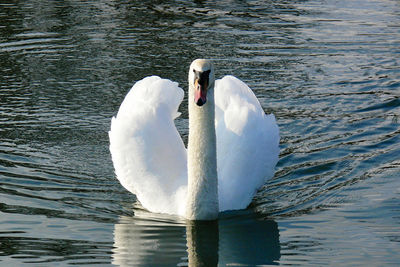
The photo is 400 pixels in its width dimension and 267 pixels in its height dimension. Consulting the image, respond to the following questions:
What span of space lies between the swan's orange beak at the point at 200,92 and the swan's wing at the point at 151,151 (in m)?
1.34

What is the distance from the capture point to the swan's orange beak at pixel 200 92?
786cm

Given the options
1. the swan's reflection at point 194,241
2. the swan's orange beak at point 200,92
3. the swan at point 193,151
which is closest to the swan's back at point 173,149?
the swan at point 193,151

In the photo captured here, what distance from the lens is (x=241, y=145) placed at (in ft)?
29.9

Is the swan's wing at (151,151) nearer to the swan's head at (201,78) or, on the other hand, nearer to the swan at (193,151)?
the swan at (193,151)

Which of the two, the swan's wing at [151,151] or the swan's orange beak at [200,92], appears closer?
the swan's orange beak at [200,92]

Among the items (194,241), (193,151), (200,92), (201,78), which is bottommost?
(194,241)

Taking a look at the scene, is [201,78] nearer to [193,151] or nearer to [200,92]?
[200,92]

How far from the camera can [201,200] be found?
855 centimetres

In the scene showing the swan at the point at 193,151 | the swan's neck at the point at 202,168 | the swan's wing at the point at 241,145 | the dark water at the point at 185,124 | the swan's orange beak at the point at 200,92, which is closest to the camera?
the swan's orange beak at the point at 200,92

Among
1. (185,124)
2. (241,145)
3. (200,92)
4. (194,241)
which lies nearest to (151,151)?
(241,145)

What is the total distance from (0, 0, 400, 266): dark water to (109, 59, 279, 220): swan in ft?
0.80

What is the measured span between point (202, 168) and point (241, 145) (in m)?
0.77

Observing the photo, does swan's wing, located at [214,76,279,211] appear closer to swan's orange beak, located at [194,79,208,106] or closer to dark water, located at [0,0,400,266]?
dark water, located at [0,0,400,266]

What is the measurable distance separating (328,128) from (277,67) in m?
3.03
